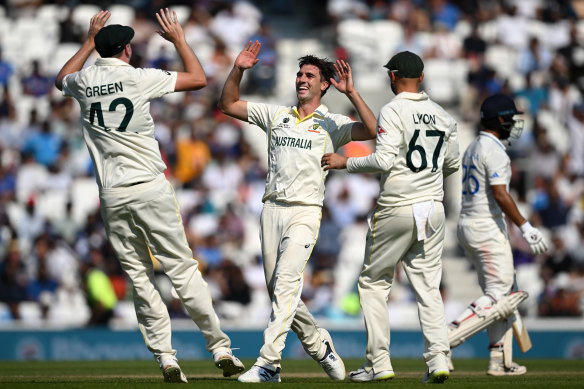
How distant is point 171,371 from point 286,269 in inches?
49.2

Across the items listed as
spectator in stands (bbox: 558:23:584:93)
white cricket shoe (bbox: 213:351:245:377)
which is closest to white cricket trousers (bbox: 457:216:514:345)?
white cricket shoe (bbox: 213:351:245:377)

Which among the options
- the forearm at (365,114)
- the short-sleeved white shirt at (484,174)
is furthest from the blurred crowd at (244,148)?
the forearm at (365,114)

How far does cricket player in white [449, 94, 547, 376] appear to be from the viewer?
30.5ft

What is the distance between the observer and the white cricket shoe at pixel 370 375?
26.2ft

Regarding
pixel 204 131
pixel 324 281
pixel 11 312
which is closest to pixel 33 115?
pixel 204 131

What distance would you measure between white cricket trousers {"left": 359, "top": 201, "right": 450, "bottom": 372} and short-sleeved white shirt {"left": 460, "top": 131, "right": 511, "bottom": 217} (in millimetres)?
1558

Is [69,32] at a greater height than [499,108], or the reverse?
[69,32]

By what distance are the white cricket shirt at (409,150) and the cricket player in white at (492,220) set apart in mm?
1447

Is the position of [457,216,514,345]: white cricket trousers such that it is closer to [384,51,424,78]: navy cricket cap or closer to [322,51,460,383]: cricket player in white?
[322,51,460,383]: cricket player in white

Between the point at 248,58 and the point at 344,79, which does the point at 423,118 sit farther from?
the point at 248,58

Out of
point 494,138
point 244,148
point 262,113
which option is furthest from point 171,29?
point 244,148

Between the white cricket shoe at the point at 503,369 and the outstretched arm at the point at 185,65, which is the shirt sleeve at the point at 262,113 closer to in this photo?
the outstretched arm at the point at 185,65

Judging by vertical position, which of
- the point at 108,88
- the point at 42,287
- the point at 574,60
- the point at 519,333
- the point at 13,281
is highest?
the point at 574,60

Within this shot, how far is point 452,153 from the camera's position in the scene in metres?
8.22
